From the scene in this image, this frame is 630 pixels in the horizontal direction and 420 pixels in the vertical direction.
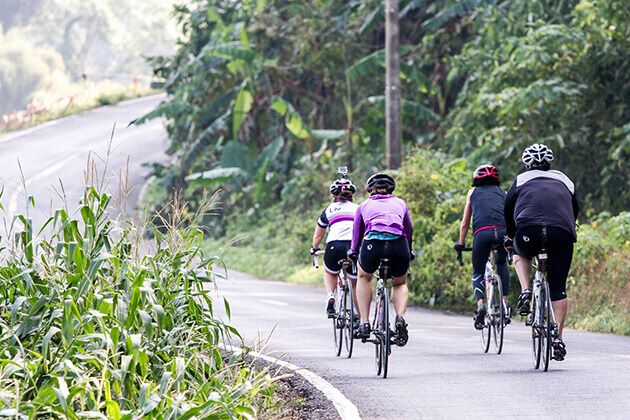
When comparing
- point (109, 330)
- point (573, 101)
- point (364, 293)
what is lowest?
point (364, 293)

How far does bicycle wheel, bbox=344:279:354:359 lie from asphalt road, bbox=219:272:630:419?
0.14 m

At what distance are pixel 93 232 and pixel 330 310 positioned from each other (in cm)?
413

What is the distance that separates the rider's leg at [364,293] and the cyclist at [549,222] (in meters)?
1.50

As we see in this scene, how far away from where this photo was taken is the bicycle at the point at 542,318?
12.0 m

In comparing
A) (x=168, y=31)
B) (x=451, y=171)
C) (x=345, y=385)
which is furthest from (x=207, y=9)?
(x=168, y=31)

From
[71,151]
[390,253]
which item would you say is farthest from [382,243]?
[71,151]

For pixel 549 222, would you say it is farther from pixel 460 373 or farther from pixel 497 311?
pixel 497 311

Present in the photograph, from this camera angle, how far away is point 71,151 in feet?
153

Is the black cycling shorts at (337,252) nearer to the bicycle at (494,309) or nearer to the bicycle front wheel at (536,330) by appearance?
the bicycle at (494,309)

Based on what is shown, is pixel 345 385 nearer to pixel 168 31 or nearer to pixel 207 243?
pixel 207 243

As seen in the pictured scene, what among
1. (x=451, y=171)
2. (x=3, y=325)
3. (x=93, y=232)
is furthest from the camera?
(x=451, y=171)

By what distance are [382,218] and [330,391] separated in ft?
7.01

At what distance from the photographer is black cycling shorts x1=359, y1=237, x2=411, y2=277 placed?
12.7 metres

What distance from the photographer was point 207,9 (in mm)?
39125
